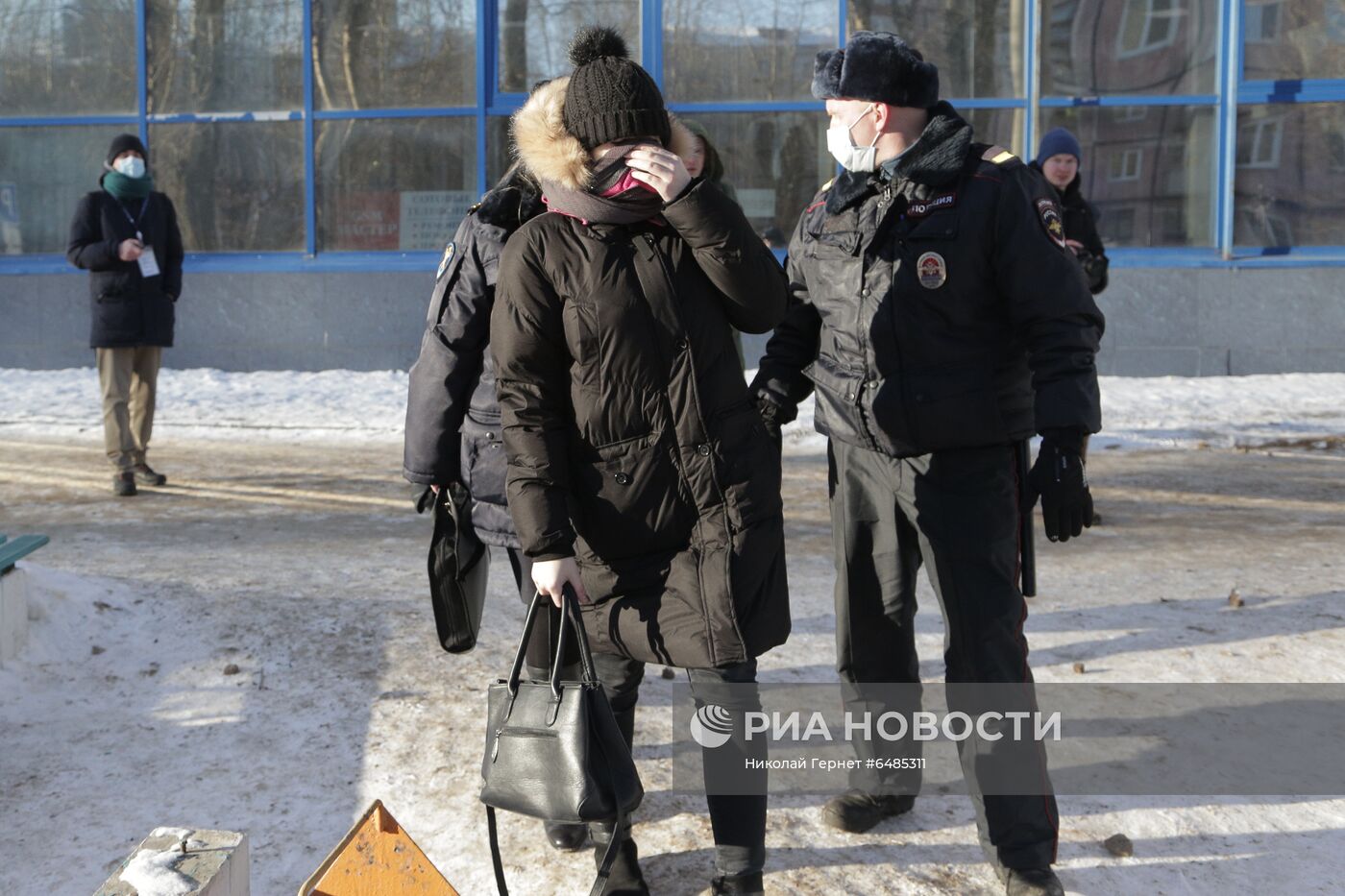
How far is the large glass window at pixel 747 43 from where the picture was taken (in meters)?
12.3

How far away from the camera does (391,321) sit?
1245 cm

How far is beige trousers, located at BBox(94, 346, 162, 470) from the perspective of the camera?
25.2ft

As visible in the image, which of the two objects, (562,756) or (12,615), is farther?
(12,615)

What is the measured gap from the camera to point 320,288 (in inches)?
494

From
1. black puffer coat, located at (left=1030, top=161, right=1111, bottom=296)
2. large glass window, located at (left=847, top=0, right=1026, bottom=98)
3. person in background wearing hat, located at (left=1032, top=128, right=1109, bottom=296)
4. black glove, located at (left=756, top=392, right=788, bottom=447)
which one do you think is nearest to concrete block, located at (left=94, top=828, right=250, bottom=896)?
black glove, located at (left=756, top=392, right=788, bottom=447)

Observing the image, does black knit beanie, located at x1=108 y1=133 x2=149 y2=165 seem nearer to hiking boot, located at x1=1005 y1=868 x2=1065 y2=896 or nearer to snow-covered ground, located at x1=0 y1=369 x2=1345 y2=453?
snow-covered ground, located at x1=0 y1=369 x2=1345 y2=453

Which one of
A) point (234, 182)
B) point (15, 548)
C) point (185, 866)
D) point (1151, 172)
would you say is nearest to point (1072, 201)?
point (15, 548)

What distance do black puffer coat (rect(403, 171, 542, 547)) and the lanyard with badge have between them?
4986 mm

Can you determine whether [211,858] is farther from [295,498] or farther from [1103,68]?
[1103,68]

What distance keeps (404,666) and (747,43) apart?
8.86 metres

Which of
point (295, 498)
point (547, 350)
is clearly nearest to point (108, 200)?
point (295, 498)

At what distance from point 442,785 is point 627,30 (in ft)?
31.4

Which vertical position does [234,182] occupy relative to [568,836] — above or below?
above

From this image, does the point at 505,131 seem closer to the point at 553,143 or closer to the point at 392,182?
Answer: the point at 392,182
